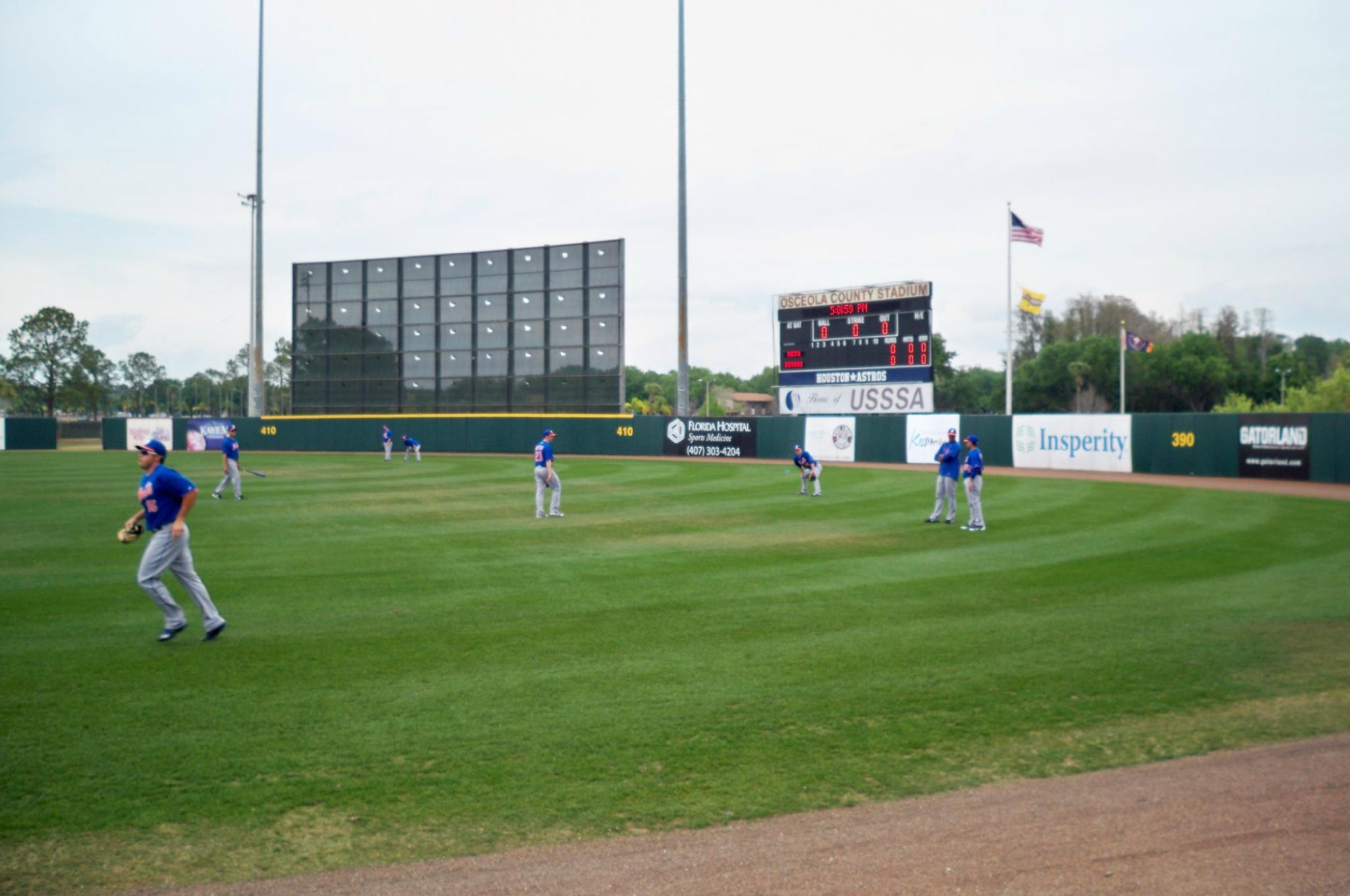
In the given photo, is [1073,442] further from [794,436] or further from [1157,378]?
[1157,378]

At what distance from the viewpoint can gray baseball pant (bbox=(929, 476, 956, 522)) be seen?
1745 cm

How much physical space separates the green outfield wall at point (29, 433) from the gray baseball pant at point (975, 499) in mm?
53502

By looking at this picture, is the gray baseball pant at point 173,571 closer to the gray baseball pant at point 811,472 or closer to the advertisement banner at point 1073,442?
the gray baseball pant at point 811,472

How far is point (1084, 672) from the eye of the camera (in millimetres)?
7695

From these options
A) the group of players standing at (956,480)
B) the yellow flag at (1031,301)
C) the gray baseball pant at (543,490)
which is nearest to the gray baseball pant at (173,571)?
the gray baseball pant at (543,490)

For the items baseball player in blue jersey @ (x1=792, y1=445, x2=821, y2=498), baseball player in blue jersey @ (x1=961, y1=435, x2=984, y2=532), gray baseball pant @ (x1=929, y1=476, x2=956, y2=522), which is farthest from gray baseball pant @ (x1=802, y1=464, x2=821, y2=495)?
baseball player in blue jersey @ (x1=961, y1=435, x2=984, y2=532)

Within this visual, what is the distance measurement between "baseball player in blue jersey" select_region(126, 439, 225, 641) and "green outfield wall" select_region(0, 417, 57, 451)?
2080 inches

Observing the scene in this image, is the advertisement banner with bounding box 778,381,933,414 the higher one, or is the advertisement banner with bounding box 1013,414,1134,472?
the advertisement banner with bounding box 778,381,933,414

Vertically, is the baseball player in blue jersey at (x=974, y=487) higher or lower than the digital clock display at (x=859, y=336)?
lower

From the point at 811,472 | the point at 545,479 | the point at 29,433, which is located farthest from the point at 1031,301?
the point at 29,433

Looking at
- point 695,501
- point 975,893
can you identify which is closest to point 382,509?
point 695,501

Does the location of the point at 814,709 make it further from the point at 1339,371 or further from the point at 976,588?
the point at 1339,371

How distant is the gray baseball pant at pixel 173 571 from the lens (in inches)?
333

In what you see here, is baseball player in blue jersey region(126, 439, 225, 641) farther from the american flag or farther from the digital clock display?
the american flag
